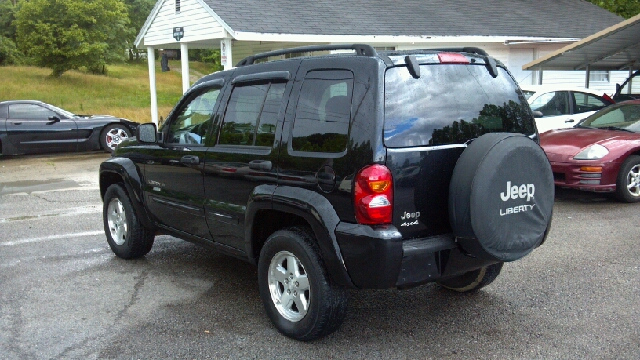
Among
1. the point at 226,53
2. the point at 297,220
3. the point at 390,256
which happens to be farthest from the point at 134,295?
the point at 226,53

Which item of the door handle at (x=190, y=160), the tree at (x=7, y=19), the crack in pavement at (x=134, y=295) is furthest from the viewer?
the tree at (x=7, y=19)

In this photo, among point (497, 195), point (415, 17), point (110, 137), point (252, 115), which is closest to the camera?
point (497, 195)

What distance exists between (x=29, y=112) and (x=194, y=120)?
37.3 feet

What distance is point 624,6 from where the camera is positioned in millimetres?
29219

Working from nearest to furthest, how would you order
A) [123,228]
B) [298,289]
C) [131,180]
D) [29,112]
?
[298,289] < [131,180] < [123,228] < [29,112]

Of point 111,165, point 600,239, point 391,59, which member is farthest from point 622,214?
point 111,165

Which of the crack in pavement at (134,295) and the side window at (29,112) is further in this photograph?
the side window at (29,112)

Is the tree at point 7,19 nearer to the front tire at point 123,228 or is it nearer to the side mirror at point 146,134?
the front tire at point 123,228

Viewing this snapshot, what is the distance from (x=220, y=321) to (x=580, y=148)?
5.82 metres

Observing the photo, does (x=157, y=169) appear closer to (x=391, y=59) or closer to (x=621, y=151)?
(x=391, y=59)

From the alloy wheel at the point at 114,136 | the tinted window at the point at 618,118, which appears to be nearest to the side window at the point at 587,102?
the tinted window at the point at 618,118

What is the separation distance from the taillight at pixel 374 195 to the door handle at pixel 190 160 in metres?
1.80

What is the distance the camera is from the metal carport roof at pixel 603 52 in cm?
1319

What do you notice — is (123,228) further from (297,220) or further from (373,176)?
(373,176)
